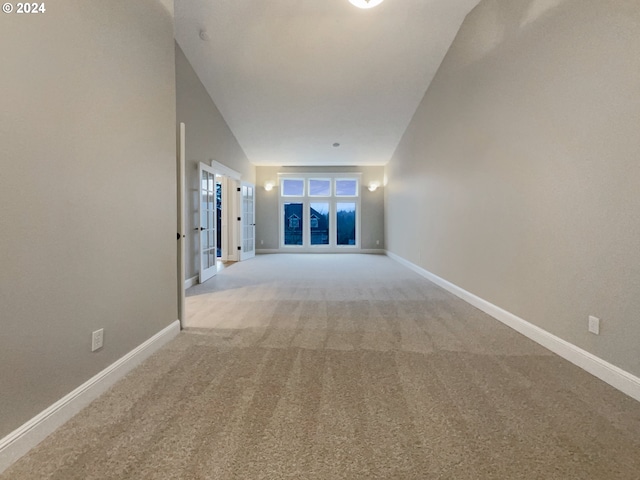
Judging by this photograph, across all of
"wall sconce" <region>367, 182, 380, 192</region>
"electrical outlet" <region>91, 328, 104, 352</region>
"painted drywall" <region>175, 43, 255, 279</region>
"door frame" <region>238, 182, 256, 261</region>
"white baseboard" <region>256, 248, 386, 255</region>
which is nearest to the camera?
"electrical outlet" <region>91, 328, 104, 352</region>

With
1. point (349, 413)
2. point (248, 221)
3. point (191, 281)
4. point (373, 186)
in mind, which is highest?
point (373, 186)

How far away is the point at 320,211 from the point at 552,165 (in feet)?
25.8

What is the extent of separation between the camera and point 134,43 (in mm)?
2188

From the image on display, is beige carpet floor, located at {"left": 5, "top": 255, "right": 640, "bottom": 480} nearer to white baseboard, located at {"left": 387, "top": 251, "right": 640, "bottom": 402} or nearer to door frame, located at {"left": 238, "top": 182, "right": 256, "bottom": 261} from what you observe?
white baseboard, located at {"left": 387, "top": 251, "right": 640, "bottom": 402}

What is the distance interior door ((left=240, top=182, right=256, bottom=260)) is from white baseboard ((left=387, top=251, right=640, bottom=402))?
19.5 ft

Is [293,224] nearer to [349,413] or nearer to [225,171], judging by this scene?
[225,171]

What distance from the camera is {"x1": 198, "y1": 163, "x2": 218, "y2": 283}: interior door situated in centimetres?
526

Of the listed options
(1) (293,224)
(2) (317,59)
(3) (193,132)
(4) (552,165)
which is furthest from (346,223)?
(4) (552,165)

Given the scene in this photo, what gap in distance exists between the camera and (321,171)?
9.85 meters

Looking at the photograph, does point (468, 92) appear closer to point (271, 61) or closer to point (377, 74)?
point (377, 74)

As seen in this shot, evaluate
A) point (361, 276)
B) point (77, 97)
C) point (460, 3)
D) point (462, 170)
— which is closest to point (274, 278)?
point (361, 276)

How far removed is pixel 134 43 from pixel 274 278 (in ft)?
13.1

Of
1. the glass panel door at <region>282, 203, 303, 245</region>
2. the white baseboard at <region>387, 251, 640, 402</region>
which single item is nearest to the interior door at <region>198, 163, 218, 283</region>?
the white baseboard at <region>387, 251, 640, 402</region>

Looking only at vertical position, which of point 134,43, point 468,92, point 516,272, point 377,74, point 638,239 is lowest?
point 516,272
